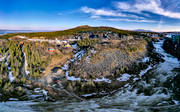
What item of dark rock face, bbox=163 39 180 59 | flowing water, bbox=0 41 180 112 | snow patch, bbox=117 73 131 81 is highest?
dark rock face, bbox=163 39 180 59

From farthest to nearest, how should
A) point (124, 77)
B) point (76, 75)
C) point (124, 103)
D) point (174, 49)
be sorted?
point (174, 49) → point (76, 75) → point (124, 77) → point (124, 103)

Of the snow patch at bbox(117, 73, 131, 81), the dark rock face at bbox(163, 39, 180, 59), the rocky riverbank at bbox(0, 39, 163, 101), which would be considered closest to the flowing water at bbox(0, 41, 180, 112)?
the rocky riverbank at bbox(0, 39, 163, 101)

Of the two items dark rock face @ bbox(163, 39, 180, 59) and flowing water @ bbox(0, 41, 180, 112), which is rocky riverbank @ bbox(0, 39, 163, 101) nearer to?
flowing water @ bbox(0, 41, 180, 112)

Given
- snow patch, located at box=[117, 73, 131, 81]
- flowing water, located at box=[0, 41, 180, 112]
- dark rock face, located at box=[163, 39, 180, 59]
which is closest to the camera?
flowing water, located at box=[0, 41, 180, 112]

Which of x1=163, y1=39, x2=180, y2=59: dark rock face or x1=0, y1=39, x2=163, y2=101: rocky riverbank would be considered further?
x1=163, y1=39, x2=180, y2=59: dark rock face

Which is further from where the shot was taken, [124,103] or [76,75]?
[76,75]

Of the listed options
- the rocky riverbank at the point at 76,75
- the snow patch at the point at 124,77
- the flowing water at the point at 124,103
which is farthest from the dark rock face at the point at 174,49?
the flowing water at the point at 124,103

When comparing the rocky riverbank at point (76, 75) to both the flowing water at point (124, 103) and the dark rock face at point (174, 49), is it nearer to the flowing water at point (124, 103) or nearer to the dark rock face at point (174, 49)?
the flowing water at point (124, 103)

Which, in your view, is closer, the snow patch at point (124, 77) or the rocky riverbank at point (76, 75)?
the rocky riverbank at point (76, 75)

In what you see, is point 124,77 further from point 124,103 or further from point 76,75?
point 76,75

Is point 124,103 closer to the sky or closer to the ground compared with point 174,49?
closer to the ground

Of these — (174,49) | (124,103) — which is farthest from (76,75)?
(174,49)


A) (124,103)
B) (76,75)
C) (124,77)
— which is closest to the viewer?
(124,103)

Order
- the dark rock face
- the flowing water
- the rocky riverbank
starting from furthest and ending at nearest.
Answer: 1. the dark rock face
2. the rocky riverbank
3. the flowing water
